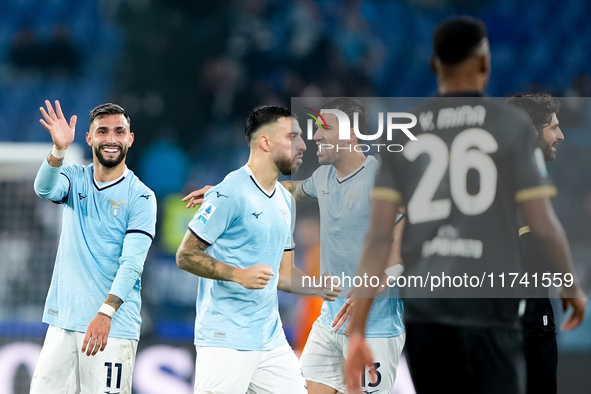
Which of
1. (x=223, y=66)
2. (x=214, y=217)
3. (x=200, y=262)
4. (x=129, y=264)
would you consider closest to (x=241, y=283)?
(x=200, y=262)

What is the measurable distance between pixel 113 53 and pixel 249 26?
1808mm

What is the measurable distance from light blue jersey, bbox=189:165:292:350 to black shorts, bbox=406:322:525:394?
158 centimetres

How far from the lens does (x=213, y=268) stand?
396 cm

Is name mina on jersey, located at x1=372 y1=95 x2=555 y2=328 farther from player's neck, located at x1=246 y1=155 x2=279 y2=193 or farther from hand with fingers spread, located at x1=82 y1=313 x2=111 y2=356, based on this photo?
hand with fingers spread, located at x1=82 y1=313 x2=111 y2=356

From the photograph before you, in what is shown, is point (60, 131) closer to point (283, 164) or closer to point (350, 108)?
point (283, 164)

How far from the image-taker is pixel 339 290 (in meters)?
4.25

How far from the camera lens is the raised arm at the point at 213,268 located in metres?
3.86

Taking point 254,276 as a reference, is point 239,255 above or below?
above

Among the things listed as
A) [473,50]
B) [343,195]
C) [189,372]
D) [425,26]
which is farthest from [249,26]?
[473,50]

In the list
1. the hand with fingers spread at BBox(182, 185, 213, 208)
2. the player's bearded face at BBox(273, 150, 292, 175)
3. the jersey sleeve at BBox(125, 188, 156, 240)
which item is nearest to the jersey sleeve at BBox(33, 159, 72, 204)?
the jersey sleeve at BBox(125, 188, 156, 240)

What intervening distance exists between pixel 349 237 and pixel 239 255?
73 cm

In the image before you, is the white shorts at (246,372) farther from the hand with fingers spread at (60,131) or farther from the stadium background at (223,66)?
the stadium background at (223,66)

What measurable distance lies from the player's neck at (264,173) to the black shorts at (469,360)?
1868 mm

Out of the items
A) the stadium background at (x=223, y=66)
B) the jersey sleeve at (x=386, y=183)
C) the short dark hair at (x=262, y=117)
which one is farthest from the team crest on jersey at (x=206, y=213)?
the stadium background at (x=223, y=66)
